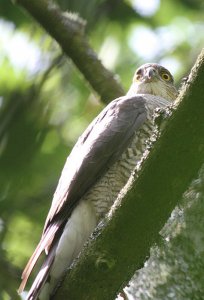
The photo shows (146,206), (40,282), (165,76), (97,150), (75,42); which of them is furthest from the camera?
(165,76)

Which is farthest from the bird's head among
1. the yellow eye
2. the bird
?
the bird

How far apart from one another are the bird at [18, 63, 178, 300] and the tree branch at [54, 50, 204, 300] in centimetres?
48

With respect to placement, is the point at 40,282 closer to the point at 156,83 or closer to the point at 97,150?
the point at 97,150

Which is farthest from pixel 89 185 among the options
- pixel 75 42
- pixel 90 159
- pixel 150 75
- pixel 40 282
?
pixel 150 75

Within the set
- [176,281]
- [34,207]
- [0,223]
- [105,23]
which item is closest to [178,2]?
[105,23]

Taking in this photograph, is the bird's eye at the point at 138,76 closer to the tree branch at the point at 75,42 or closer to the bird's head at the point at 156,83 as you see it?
the bird's head at the point at 156,83

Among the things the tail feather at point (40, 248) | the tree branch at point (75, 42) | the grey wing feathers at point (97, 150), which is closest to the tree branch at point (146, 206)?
the tail feather at point (40, 248)

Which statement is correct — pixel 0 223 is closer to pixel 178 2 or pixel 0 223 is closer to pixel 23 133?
pixel 23 133

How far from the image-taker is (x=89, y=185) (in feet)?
15.1

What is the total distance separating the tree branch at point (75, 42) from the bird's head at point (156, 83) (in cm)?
62

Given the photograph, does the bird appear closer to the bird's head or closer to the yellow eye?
the bird's head

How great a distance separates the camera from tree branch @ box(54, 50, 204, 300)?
3326 millimetres

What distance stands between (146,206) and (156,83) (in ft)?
10.7

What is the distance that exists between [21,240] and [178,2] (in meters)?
2.91
